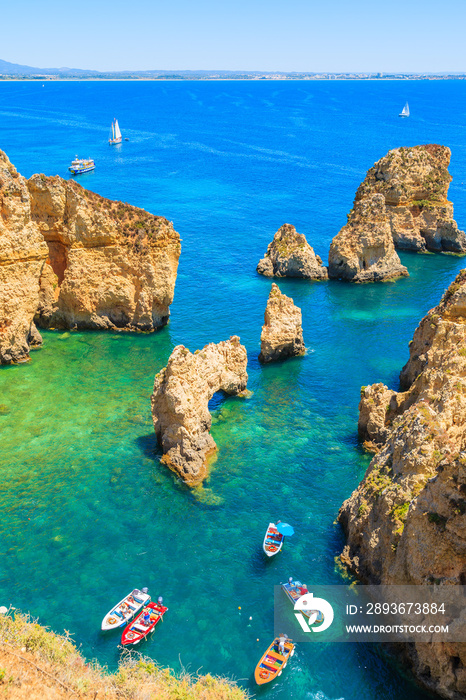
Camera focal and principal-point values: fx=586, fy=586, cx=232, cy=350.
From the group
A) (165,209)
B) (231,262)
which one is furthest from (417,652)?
(165,209)

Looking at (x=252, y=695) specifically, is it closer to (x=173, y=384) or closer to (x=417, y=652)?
(x=417, y=652)

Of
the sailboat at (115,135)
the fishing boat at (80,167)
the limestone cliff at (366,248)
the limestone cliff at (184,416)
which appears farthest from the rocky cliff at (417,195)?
the sailboat at (115,135)

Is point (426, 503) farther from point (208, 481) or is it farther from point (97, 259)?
point (97, 259)

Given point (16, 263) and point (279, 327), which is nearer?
point (16, 263)

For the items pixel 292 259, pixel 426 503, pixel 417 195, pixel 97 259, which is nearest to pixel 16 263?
pixel 97 259

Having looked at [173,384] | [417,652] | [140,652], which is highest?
[173,384]

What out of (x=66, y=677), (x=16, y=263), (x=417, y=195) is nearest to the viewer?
(x=66, y=677)

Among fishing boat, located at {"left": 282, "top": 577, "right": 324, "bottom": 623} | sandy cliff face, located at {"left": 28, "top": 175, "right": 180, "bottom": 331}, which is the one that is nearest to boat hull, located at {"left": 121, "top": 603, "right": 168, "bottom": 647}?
fishing boat, located at {"left": 282, "top": 577, "right": 324, "bottom": 623}
